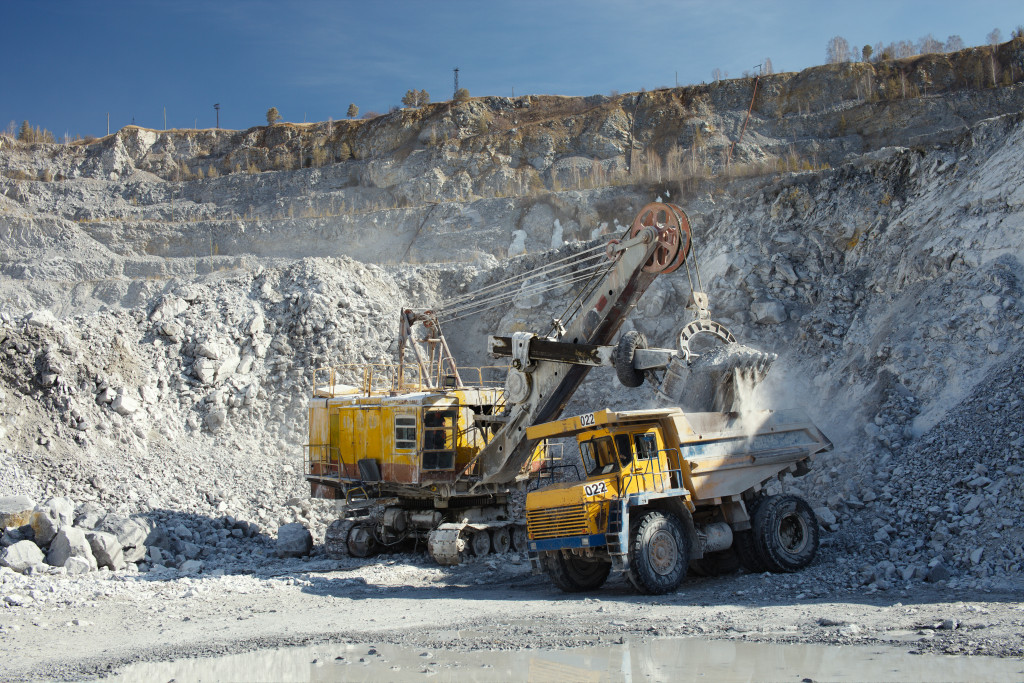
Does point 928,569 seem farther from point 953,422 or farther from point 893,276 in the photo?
point 893,276

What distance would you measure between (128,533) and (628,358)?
820 cm

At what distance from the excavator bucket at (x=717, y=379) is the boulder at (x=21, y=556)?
29.9 ft

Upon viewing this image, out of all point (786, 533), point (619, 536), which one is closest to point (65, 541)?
point (619, 536)

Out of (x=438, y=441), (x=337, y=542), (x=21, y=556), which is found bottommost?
(x=337, y=542)

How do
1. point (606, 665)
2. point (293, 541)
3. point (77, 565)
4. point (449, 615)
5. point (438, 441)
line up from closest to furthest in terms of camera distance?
point (606, 665) → point (449, 615) → point (77, 565) → point (438, 441) → point (293, 541)

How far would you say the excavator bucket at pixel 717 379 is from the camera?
10.8 m

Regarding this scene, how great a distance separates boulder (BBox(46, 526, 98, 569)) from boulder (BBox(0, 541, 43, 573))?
0.64ft

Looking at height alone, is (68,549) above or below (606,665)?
above

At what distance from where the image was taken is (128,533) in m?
12.5

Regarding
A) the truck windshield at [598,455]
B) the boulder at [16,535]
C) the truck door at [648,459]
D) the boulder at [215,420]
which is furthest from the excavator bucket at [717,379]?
the boulder at [215,420]

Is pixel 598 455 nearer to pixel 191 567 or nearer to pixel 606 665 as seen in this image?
pixel 606 665

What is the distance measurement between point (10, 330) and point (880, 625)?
17993 mm

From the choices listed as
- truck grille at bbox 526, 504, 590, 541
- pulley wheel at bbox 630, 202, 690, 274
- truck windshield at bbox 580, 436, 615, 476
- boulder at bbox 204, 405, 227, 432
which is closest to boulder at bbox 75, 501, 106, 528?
boulder at bbox 204, 405, 227, 432

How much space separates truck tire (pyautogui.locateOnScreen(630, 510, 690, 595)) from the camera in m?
9.38
